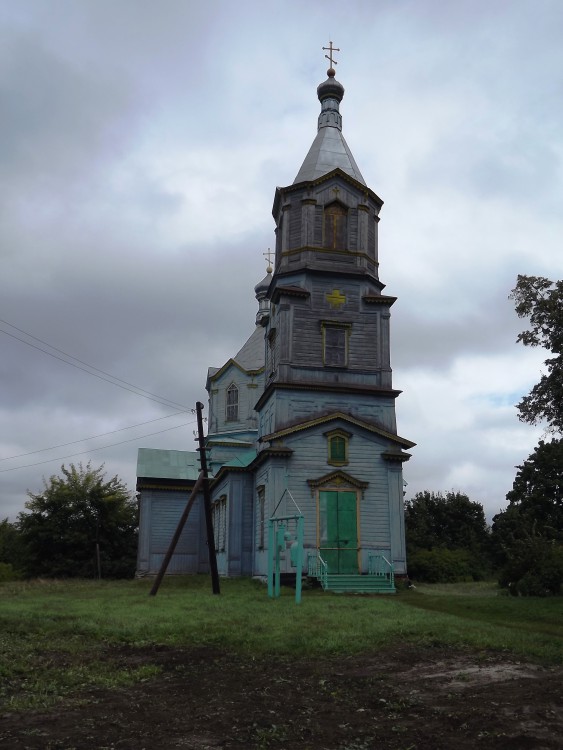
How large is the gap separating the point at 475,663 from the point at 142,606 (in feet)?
32.1

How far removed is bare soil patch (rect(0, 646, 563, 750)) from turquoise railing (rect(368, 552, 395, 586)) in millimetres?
13808

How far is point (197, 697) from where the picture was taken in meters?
9.10

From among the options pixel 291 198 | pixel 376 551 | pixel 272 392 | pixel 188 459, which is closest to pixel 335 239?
pixel 291 198

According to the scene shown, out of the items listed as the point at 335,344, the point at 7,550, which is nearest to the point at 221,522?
the point at 335,344

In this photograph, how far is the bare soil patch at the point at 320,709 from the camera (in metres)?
7.14

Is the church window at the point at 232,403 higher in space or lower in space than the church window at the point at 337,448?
higher

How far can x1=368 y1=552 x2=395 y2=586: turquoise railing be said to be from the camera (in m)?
24.7

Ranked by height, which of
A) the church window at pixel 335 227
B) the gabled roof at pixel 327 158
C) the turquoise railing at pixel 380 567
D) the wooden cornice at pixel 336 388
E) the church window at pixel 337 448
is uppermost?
the gabled roof at pixel 327 158

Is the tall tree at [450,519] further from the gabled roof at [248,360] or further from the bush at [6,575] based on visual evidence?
the bush at [6,575]

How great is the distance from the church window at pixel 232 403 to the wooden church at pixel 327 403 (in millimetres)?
7421

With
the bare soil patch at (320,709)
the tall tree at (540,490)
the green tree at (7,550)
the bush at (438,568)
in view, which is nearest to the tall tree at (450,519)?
the tall tree at (540,490)

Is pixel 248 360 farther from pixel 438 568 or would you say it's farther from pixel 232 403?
pixel 438 568

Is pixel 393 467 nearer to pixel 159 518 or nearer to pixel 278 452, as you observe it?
pixel 278 452

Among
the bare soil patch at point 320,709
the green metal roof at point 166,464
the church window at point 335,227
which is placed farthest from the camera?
the green metal roof at point 166,464
